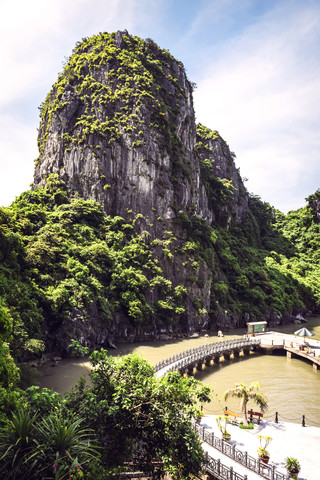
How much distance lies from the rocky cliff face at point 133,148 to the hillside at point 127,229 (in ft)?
0.76

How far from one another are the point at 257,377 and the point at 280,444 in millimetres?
14425

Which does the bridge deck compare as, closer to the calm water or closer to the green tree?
the calm water

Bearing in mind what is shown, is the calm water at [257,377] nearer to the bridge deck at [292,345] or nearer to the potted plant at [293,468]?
the bridge deck at [292,345]

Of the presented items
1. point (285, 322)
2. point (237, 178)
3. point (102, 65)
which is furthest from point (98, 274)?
point (237, 178)

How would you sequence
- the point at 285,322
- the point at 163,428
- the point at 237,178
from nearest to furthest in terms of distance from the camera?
the point at 163,428
the point at 285,322
the point at 237,178

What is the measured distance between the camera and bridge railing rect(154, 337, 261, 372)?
2678 cm

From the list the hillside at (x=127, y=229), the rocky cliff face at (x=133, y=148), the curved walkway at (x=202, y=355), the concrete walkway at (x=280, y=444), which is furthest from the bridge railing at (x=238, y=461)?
the rocky cliff face at (x=133, y=148)

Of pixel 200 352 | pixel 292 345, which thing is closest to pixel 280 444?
pixel 200 352

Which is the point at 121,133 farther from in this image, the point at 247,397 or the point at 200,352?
the point at 247,397

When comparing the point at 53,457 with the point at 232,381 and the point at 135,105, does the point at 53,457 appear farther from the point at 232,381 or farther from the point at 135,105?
the point at 135,105

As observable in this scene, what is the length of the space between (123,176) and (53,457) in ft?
169

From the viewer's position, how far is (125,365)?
9.88 meters

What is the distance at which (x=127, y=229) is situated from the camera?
50.2 m

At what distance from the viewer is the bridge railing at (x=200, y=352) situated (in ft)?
87.9
